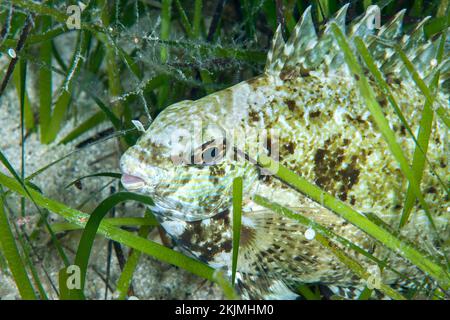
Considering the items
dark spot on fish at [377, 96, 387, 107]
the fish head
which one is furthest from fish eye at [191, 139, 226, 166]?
dark spot on fish at [377, 96, 387, 107]

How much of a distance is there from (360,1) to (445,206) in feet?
5.64

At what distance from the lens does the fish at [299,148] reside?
2.38m

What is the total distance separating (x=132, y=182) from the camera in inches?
90.7

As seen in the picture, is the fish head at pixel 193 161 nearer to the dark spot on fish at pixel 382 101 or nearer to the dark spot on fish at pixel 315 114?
the dark spot on fish at pixel 315 114

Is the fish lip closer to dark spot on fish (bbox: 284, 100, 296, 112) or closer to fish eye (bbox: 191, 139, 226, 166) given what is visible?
fish eye (bbox: 191, 139, 226, 166)

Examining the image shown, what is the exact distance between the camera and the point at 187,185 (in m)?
2.37

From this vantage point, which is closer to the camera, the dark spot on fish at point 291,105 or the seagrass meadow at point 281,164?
the seagrass meadow at point 281,164

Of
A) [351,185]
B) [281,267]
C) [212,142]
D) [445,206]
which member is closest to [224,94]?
[212,142]

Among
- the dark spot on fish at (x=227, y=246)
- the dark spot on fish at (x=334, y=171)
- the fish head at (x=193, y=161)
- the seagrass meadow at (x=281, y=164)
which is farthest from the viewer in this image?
the dark spot on fish at (x=227, y=246)

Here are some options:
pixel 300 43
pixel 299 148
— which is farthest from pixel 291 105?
pixel 300 43

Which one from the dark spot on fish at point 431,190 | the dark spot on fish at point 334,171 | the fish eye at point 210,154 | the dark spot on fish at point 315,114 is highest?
the dark spot on fish at point 315,114

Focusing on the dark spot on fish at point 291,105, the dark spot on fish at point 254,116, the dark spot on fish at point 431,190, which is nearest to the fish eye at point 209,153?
the dark spot on fish at point 254,116

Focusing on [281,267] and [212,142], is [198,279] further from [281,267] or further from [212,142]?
[212,142]
